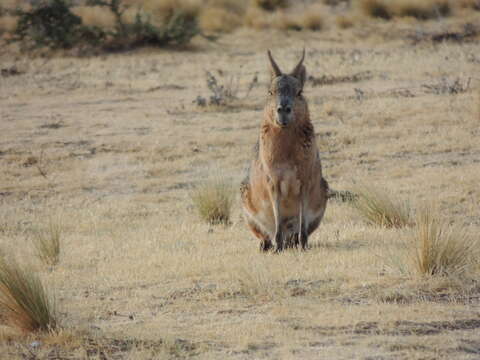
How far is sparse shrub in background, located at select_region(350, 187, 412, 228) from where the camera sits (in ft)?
33.5

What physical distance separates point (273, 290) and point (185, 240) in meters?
2.85

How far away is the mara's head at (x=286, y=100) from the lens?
331 inches

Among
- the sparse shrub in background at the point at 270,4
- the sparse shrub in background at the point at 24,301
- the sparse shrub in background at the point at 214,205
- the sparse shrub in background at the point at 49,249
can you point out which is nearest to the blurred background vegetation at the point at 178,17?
the sparse shrub in background at the point at 270,4

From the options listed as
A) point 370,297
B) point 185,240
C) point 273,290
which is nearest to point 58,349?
point 273,290

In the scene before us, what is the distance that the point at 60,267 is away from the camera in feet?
29.2

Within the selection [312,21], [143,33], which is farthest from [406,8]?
[143,33]

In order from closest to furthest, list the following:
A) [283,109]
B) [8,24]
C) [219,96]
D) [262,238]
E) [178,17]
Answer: [283,109]
[262,238]
[219,96]
[178,17]
[8,24]

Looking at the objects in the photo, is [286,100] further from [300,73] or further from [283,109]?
[300,73]

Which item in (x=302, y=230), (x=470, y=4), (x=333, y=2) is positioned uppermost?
(x=470, y=4)

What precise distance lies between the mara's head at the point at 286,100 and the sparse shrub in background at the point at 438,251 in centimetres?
153

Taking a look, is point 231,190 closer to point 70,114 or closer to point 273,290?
point 273,290

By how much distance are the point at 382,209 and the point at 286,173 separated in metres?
1.93

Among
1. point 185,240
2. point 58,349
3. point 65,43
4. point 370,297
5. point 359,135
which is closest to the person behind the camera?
point 58,349

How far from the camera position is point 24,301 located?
6.43m
